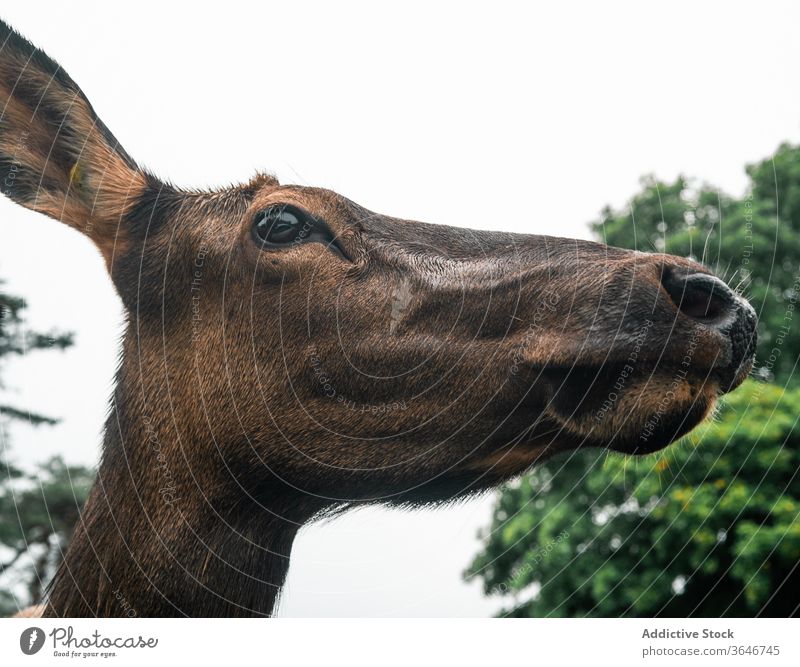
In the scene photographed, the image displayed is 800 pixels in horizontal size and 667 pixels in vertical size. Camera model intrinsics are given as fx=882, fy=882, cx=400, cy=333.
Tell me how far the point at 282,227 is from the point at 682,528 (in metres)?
9.49

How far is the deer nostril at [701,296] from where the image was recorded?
11.4 ft

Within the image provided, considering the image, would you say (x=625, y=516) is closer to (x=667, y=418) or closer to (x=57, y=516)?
(x=57, y=516)

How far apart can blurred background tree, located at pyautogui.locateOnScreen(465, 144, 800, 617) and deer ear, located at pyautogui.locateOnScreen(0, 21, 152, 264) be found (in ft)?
17.6

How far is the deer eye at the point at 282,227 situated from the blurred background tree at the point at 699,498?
16.9 feet

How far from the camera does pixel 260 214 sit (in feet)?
13.9

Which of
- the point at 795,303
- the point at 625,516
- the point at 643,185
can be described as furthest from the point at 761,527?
the point at 643,185
